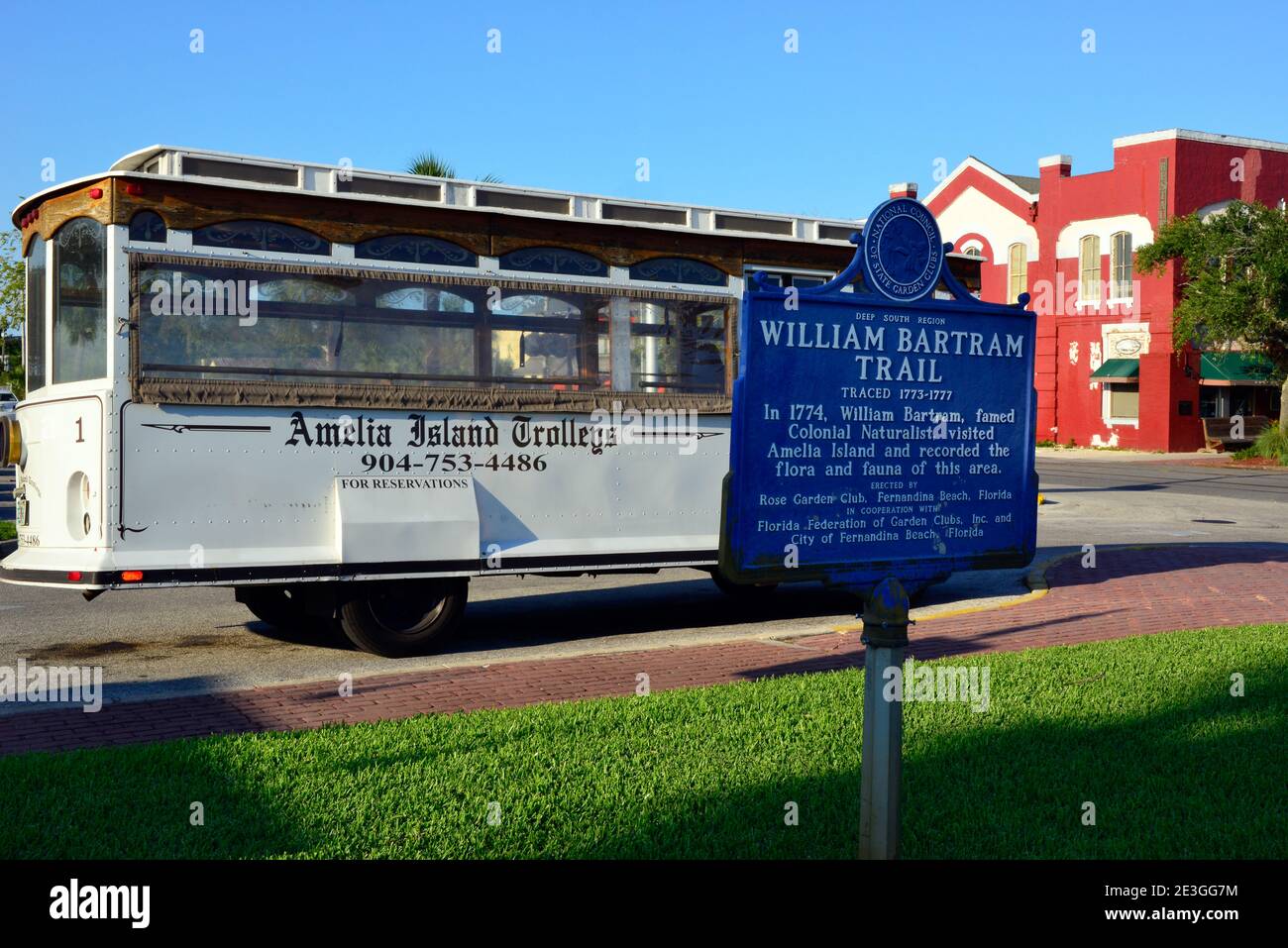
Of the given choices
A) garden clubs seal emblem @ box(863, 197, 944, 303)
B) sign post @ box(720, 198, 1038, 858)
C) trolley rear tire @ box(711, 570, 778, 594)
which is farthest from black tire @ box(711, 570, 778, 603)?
garden clubs seal emblem @ box(863, 197, 944, 303)

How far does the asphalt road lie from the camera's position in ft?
31.9

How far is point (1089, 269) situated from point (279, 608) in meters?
42.3

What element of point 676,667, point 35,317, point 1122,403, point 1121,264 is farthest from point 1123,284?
point 35,317

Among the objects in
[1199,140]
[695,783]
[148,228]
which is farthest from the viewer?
[1199,140]

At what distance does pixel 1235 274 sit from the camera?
39.6 m

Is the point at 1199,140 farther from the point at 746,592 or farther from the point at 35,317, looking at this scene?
the point at 35,317

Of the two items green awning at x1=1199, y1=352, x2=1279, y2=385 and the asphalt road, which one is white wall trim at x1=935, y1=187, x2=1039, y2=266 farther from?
the asphalt road

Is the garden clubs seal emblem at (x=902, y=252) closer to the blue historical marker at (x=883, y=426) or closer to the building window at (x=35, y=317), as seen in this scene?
the blue historical marker at (x=883, y=426)

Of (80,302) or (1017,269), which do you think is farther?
(1017,269)

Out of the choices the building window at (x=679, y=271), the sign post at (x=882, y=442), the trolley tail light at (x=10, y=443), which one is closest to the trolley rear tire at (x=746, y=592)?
the building window at (x=679, y=271)

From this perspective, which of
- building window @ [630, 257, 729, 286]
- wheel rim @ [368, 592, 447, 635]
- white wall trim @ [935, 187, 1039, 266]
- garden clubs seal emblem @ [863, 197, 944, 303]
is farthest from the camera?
white wall trim @ [935, 187, 1039, 266]

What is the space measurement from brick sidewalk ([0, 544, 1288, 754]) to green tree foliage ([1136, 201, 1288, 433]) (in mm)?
26987

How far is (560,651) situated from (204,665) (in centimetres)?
265
